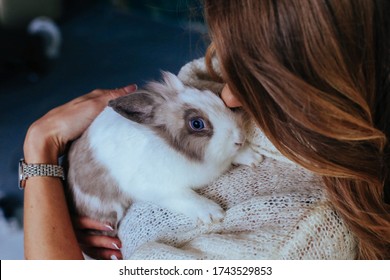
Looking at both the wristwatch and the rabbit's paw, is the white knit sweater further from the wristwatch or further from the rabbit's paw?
the wristwatch

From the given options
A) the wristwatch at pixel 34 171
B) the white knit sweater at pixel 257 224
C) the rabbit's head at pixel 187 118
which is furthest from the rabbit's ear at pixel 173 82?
the wristwatch at pixel 34 171

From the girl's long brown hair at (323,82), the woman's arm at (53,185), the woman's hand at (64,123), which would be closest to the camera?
the girl's long brown hair at (323,82)

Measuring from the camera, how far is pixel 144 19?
77cm

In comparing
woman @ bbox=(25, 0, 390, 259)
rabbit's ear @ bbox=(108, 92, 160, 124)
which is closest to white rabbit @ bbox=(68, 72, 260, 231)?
rabbit's ear @ bbox=(108, 92, 160, 124)

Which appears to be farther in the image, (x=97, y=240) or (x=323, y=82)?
(x=97, y=240)

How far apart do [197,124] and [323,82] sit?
11.0 inches

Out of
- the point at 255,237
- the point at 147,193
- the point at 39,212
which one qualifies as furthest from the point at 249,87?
the point at 39,212

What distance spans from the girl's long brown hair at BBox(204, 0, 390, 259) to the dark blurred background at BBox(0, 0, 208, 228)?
0.68ft

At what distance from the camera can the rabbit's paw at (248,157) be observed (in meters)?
0.71

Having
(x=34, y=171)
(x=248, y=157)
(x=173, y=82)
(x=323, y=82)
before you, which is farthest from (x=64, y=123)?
(x=323, y=82)

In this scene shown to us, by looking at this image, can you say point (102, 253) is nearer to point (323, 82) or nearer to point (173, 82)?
point (173, 82)

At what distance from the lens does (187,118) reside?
2.42 feet

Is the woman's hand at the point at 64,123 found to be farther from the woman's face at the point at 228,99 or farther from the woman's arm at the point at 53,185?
the woman's face at the point at 228,99
